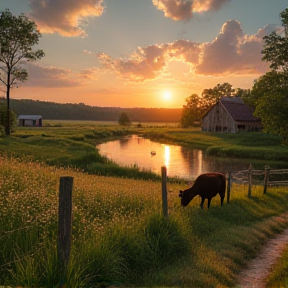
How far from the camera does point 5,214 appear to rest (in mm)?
8266

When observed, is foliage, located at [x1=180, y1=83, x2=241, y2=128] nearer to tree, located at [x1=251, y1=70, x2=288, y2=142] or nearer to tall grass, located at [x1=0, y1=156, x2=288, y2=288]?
tree, located at [x1=251, y1=70, x2=288, y2=142]

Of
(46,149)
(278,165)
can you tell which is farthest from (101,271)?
(278,165)

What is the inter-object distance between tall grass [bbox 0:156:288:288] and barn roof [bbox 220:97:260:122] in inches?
2517

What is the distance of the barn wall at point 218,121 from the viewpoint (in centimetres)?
7500

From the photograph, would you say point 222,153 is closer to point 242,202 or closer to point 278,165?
point 278,165

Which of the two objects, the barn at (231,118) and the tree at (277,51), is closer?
the tree at (277,51)

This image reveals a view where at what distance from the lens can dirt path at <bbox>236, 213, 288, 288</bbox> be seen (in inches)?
325

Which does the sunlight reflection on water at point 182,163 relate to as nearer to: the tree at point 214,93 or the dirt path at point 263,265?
the dirt path at point 263,265

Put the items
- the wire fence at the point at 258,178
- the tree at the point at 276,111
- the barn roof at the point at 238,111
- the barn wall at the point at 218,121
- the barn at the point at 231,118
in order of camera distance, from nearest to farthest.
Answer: the wire fence at the point at 258,178, the tree at the point at 276,111, the barn at the point at 231,118, the barn roof at the point at 238,111, the barn wall at the point at 218,121

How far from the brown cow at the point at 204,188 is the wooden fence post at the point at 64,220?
7.03m

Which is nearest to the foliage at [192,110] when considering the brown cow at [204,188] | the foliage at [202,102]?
the foliage at [202,102]

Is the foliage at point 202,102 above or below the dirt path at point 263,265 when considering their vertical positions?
above

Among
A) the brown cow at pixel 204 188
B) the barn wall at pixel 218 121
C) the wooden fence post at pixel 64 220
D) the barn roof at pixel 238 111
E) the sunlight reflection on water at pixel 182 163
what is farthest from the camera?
Result: the barn wall at pixel 218 121

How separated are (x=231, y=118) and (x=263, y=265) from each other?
67365 millimetres
